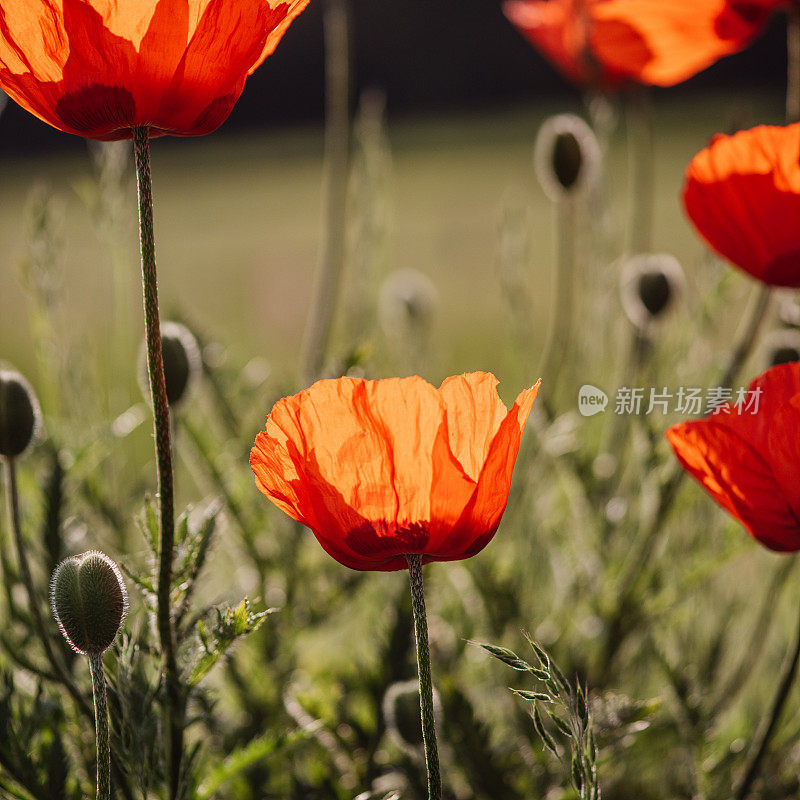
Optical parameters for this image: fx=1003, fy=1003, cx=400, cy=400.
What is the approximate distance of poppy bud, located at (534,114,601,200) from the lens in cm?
54

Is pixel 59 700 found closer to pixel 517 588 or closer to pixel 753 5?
pixel 517 588

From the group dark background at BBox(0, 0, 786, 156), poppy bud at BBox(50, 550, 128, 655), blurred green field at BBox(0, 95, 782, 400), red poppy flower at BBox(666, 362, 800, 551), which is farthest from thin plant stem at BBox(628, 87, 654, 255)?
dark background at BBox(0, 0, 786, 156)

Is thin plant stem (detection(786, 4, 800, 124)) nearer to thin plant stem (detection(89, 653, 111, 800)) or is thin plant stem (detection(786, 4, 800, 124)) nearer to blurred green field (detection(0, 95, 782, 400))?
blurred green field (detection(0, 95, 782, 400))

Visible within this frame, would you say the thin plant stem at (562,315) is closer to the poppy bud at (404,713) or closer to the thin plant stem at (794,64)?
the thin plant stem at (794,64)

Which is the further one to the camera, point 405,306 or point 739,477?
point 405,306

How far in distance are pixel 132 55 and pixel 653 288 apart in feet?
1.00

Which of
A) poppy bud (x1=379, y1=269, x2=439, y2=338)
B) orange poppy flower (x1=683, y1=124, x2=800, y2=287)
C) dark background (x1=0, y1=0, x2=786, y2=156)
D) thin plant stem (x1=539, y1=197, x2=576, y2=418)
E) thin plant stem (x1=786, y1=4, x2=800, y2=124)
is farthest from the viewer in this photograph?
dark background (x1=0, y1=0, x2=786, y2=156)

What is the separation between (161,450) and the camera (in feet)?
0.94

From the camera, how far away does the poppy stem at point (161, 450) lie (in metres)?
→ 0.27

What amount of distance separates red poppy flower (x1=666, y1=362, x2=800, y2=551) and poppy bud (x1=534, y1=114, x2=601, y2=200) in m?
0.26

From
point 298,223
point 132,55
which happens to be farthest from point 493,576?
point 298,223

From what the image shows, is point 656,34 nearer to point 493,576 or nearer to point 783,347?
point 783,347

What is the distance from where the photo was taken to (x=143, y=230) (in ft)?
0.89

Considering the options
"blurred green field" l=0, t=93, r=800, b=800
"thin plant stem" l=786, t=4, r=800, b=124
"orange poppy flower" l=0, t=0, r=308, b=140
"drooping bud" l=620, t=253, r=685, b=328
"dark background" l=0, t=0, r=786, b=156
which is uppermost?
"dark background" l=0, t=0, r=786, b=156
